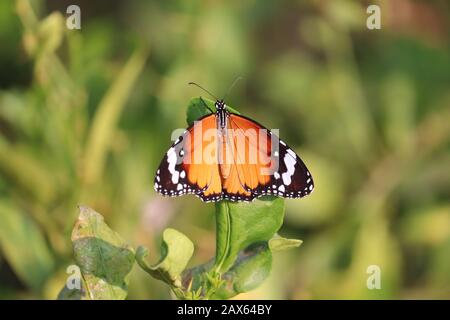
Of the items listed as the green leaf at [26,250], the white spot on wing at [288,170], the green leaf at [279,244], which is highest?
the white spot on wing at [288,170]

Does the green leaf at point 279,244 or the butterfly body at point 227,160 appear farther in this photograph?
the butterfly body at point 227,160

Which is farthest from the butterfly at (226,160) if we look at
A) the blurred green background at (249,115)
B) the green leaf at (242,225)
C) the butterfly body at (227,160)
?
the blurred green background at (249,115)

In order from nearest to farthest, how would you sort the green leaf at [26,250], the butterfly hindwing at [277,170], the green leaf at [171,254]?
the green leaf at [171,254] < the butterfly hindwing at [277,170] < the green leaf at [26,250]

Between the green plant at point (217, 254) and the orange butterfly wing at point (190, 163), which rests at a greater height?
the orange butterfly wing at point (190, 163)

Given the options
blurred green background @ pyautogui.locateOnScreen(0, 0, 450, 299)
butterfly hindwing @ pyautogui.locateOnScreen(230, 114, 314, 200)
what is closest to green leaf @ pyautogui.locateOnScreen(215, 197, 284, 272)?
butterfly hindwing @ pyautogui.locateOnScreen(230, 114, 314, 200)

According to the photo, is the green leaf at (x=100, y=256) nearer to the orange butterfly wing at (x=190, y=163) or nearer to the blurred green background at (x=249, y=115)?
the orange butterfly wing at (x=190, y=163)

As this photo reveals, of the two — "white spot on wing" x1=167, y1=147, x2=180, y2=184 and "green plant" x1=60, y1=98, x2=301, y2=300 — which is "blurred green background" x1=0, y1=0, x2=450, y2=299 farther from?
"green plant" x1=60, y1=98, x2=301, y2=300

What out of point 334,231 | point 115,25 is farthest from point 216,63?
point 334,231
